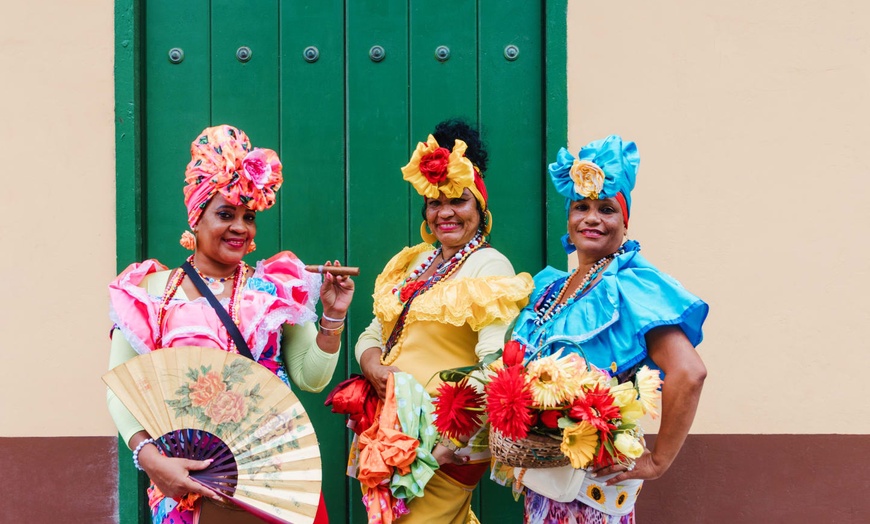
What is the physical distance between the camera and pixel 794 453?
12.5 ft

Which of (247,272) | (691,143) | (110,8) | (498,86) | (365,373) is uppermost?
(110,8)

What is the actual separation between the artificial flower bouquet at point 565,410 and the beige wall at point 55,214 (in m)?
2.21

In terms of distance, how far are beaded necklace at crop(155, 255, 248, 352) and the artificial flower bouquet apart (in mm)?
992

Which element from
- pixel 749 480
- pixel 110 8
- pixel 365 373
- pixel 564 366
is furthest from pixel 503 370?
pixel 110 8

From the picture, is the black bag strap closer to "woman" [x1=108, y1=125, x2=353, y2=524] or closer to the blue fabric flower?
"woman" [x1=108, y1=125, x2=353, y2=524]

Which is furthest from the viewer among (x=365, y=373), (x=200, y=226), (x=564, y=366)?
(x=365, y=373)

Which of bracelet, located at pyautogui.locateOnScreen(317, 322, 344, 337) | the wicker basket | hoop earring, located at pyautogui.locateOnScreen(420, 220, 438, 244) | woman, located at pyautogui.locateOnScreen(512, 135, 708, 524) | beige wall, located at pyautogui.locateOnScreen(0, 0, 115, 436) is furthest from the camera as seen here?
Answer: beige wall, located at pyautogui.locateOnScreen(0, 0, 115, 436)

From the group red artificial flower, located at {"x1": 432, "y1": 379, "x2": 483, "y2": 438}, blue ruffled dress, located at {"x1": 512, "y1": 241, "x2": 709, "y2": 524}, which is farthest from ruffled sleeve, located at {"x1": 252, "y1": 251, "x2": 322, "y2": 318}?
blue ruffled dress, located at {"x1": 512, "y1": 241, "x2": 709, "y2": 524}

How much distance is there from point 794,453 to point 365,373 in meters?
1.90

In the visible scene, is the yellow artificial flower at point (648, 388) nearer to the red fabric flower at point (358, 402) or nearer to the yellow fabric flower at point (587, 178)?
the yellow fabric flower at point (587, 178)

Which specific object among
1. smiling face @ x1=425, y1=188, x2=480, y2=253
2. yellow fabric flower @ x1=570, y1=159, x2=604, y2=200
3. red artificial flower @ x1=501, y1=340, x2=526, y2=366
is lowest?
red artificial flower @ x1=501, y1=340, x2=526, y2=366

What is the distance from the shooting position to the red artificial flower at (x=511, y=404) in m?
2.49

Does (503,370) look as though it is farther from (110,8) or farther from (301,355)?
(110,8)

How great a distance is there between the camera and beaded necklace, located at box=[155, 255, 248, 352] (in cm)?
302
